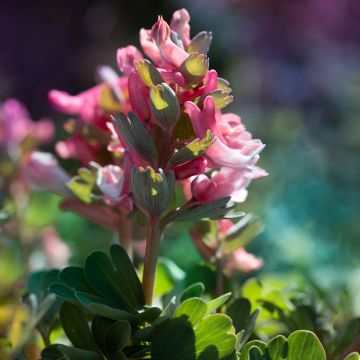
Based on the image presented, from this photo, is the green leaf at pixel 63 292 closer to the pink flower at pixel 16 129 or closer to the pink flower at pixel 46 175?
the pink flower at pixel 46 175

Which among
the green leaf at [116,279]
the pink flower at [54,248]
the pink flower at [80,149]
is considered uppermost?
the pink flower at [80,149]

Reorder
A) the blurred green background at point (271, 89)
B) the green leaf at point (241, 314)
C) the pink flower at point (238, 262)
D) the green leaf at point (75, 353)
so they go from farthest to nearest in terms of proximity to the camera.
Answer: the blurred green background at point (271, 89) → the pink flower at point (238, 262) → the green leaf at point (241, 314) → the green leaf at point (75, 353)

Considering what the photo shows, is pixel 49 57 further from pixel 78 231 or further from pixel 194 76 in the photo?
pixel 194 76

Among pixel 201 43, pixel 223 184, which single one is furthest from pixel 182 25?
pixel 223 184

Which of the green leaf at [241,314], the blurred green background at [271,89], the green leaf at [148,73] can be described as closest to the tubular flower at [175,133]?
the green leaf at [148,73]

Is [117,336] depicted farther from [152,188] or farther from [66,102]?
[66,102]

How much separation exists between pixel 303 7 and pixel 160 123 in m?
2.84

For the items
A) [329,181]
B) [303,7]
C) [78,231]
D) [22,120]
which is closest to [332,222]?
[329,181]

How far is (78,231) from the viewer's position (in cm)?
116

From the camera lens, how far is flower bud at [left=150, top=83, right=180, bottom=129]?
1.63ft

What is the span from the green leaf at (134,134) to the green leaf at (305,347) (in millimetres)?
173

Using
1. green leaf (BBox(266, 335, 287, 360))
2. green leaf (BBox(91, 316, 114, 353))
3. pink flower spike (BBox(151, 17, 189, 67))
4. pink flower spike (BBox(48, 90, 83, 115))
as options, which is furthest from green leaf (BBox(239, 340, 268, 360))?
pink flower spike (BBox(48, 90, 83, 115))

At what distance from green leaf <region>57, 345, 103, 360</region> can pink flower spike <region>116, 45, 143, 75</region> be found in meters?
0.23

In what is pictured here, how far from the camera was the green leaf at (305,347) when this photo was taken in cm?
51
